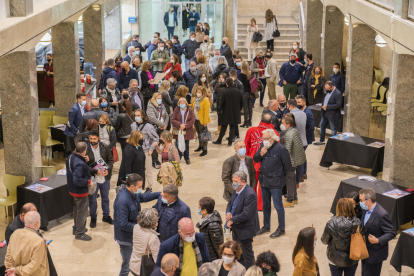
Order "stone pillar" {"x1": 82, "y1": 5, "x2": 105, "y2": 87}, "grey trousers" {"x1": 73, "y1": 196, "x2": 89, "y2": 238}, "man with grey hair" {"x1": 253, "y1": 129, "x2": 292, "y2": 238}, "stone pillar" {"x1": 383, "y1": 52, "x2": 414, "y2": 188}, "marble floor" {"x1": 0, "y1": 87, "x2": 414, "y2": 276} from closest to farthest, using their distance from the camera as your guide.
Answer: "marble floor" {"x1": 0, "y1": 87, "x2": 414, "y2": 276} → "man with grey hair" {"x1": 253, "y1": 129, "x2": 292, "y2": 238} → "grey trousers" {"x1": 73, "y1": 196, "x2": 89, "y2": 238} → "stone pillar" {"x1": 383, "y1": 52, "x2": 414, "y2": 188} → "stone pillar" {"x1": 82, "y1": 5, "x2": 105, "y2": 87}

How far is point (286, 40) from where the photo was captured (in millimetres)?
22359

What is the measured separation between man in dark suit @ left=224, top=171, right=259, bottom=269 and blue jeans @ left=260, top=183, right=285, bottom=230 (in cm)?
123

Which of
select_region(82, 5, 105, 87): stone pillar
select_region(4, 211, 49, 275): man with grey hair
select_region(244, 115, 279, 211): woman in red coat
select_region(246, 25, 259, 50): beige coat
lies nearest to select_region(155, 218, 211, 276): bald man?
select_region(4, 211, 49, 275): man with grey hair

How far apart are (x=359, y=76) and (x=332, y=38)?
373 centimetres

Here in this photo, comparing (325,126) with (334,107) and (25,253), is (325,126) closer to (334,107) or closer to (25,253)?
(334,107)

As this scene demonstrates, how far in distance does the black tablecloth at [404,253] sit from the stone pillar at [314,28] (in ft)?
38.4

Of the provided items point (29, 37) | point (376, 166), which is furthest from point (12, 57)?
point (376, 166)

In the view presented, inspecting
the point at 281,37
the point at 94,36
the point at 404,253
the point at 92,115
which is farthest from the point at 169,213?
the point at 281,37

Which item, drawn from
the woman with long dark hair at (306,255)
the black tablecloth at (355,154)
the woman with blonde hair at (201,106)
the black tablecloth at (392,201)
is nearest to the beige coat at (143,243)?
the woman with long dark hair at (306,255)

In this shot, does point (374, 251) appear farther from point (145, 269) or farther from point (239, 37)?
point (239, 37)

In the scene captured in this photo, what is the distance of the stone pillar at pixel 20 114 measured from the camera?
9680 millimetres

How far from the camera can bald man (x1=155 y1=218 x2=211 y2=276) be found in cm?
598

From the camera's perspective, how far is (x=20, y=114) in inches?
390

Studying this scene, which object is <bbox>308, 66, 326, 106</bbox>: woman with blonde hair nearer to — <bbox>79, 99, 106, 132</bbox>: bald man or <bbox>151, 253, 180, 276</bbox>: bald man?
<bbox>79, 99, 106, 132</bbox>: bald man
